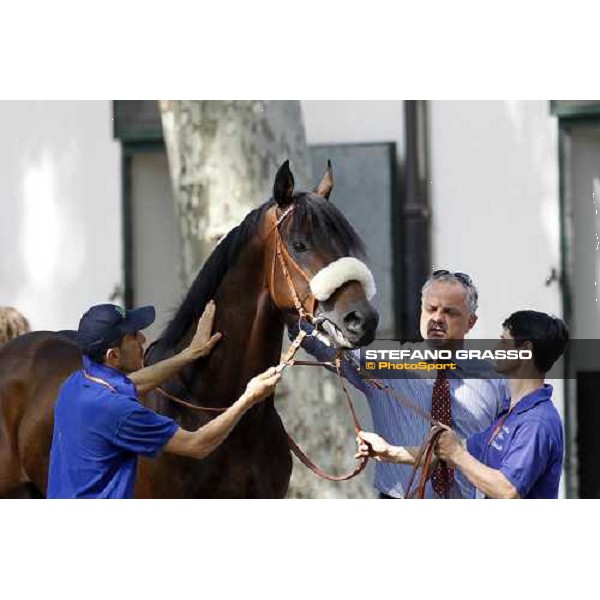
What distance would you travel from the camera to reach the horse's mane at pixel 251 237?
442 cm

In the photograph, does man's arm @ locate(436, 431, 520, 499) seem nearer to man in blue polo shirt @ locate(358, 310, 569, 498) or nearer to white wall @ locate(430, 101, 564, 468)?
man in blue polo shirt @ locate(358, 310, 569, 498)

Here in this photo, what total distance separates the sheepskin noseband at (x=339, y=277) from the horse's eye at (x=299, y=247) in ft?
0.35

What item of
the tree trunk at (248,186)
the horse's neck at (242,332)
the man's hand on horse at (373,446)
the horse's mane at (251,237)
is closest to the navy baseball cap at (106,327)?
the horse's mane at (251,237)

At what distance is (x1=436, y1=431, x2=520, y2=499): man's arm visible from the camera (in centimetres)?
448

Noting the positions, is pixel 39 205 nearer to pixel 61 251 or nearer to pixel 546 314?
pixel 61 251

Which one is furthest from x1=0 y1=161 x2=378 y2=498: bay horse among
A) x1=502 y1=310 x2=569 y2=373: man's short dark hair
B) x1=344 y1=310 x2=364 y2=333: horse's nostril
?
x1=502 y1=310 x2=569 y2=373: man's short dark hair

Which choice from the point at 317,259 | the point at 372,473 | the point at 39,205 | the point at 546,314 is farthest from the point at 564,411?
the point at 39,205

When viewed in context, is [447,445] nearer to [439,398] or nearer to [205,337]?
[439,398]

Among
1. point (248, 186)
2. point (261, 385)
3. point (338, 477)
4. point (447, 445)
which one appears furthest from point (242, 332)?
point (248, 186)

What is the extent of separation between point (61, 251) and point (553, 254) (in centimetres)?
164

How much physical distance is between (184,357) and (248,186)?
47.7 inches

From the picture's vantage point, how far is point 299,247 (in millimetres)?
4434

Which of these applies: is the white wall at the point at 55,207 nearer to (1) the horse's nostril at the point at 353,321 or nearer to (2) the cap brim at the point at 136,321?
(2) the cap brim at the point at 136,321

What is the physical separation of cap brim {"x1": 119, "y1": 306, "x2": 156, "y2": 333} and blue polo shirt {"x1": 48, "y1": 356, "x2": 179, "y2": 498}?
5.4 inches
